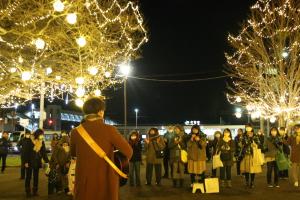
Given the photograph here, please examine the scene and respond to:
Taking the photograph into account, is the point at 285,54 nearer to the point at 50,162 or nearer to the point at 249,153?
the point at 249,153

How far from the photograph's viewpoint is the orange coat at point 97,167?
443 centimetres

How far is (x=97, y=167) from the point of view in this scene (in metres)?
4.47

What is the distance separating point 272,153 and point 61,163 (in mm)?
6082

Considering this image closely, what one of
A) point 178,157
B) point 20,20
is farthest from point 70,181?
point 20,20

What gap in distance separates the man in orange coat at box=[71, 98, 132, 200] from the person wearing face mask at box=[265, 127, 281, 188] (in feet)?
30.4

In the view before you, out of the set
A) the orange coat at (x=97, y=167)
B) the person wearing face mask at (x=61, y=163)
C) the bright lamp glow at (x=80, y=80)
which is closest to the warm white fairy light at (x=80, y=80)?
the bright lamp glow at (x=80, y=80)

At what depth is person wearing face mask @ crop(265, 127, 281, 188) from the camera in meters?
13.1

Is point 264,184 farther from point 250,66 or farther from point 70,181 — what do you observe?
point 250,66

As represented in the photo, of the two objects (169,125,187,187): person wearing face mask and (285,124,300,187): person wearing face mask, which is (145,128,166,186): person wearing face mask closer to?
(169,125,187,187): person wearing face mask

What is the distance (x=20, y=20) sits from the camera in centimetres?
1369

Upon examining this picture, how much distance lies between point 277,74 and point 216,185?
1619 cm

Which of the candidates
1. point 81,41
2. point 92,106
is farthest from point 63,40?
point 92,106

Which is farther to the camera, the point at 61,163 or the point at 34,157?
the point at 34,157

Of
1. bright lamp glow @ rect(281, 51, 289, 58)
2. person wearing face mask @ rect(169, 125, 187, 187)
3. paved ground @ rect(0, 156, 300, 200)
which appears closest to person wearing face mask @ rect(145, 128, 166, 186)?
person wearing face mask @ rect(169, 125, 187, 187)
